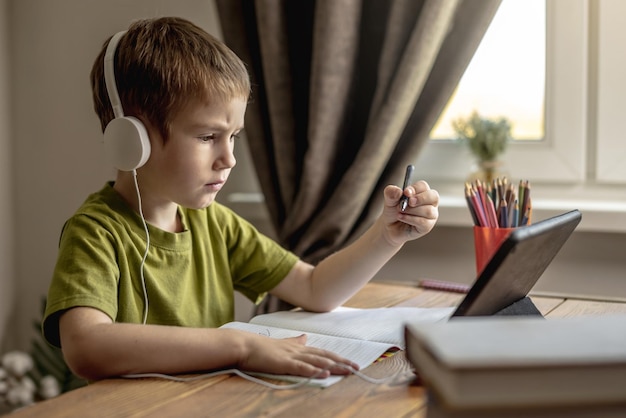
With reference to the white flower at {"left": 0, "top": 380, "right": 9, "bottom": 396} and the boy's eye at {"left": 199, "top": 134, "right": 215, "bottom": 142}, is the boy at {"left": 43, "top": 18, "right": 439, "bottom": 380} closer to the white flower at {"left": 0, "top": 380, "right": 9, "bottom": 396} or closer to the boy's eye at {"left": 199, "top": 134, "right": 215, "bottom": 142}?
the boy's eye at {"left": 199, "top": 134, "right": 215, "bottom": 142}

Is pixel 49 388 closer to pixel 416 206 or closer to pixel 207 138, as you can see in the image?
pixel 207 138

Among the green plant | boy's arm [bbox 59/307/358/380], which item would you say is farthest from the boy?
the green plant

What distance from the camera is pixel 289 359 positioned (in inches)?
34.7

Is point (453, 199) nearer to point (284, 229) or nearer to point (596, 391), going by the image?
point (284, 229)

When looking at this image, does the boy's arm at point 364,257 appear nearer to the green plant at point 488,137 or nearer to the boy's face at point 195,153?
the boy's face at point 195,153

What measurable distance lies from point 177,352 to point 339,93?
35.6 inches

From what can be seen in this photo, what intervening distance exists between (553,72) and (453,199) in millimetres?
361

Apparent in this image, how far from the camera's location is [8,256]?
2.32 metres

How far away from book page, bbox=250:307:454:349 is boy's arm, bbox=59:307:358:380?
145mm

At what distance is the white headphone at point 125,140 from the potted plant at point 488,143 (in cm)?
91

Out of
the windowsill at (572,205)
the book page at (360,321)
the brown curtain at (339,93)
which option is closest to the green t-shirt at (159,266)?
the book page at (360,321)

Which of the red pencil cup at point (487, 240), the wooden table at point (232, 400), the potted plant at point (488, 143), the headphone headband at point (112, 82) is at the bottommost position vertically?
the wooden table at point (232, 400)

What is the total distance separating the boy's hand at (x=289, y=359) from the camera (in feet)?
2.85

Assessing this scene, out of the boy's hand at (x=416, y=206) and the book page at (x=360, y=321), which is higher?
the boy's hand at (x=416, y=206)
